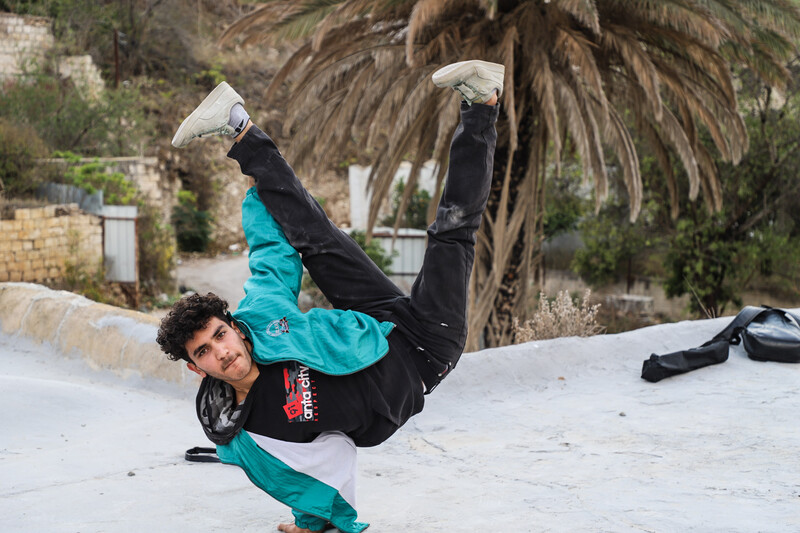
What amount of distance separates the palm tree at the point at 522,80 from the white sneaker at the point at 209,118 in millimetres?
4513

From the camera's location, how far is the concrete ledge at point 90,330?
19.0 feet

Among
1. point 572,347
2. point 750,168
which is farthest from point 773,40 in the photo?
point 750,168

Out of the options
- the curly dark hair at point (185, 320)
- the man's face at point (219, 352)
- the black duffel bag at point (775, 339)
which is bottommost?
the black duffel bag at point (775, 339)

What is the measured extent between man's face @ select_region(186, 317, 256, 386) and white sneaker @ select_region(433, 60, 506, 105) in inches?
42.4

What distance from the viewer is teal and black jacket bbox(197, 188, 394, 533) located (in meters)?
2.73

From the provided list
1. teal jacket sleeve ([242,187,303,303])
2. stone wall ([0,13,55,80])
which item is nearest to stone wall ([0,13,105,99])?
stone wall ([0,13,55,80])

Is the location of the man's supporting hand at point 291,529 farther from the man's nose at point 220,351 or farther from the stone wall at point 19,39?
the stone wall at point 19,39

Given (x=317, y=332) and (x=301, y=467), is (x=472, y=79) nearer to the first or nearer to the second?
(x=317, y=332)

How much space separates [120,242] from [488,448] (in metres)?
12.9

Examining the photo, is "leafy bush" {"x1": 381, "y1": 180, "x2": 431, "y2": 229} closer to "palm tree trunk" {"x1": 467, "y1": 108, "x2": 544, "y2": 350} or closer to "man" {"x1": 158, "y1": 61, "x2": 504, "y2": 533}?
"palm tree trunk" {"x1": 467, "y1": 108, "x2": 544, "y2": 350}

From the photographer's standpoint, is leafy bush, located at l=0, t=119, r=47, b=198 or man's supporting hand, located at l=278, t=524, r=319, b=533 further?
leafy bush, located at l=0, t=119, r=47, b=198

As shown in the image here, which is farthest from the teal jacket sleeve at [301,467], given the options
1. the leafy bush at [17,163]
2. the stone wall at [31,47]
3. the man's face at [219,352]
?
the stone wall at [31,47]

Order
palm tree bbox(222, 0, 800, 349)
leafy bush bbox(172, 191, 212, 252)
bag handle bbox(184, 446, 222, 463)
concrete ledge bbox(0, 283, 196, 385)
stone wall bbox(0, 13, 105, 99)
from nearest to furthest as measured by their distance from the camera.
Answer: bag handle bbox(184, 446, 222, 463) → concrete ledge bbox(0, 283, 196, 385) → palm tree bbox(222, 0, 800, 349) → stone wall bbox(0, 13, 105, 99) → leafy bush bbox(172, 191, 212, 252)

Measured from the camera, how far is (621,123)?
27.4ft
